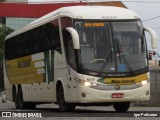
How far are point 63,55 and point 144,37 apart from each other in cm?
282

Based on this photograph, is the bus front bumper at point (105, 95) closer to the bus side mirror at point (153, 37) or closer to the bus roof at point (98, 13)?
the bus side mirror at point (153, 37)

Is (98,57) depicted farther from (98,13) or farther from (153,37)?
(153,37)

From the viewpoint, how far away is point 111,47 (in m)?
19.8

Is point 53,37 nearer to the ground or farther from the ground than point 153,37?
farther from the ground

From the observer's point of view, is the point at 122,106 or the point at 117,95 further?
the point at 122,106

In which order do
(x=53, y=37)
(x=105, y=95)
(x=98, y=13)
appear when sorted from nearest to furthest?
(x=105, y=95) → (x=98, y=13) → (x=53, y=37)

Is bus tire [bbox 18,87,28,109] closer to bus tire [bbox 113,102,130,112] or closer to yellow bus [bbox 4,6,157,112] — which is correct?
yellow bus [bbox 4,6,157,112]

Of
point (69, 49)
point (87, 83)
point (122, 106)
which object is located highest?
point (69, 49)

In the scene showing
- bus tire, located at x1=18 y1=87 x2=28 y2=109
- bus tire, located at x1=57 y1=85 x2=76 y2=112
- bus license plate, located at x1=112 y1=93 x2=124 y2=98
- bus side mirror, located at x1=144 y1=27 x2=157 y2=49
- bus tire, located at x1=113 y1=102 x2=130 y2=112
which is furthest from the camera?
bus tire, located at x1=18 y1=87 x2=28 y2=109

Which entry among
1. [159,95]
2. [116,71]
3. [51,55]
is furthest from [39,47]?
[159,95]

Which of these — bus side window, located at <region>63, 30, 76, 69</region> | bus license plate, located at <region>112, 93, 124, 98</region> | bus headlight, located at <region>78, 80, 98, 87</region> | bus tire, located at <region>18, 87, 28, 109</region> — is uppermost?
bus side window, located at <region>63, 30, 76, 69</region>

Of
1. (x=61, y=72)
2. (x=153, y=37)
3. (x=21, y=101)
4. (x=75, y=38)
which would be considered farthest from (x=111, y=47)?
(x=21, y=101)

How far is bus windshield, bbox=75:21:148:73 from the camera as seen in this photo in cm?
1953

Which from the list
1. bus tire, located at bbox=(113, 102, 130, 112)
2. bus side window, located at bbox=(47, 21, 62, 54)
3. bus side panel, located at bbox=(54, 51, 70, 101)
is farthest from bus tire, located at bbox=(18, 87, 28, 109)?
bus tire, located at bbox=(113, 102, 130, 112)
